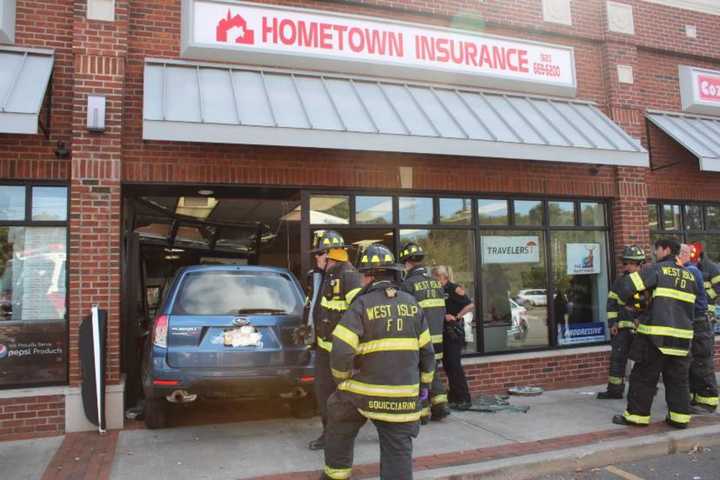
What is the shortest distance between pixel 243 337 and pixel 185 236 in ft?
22.6

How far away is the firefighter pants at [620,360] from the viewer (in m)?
7.36

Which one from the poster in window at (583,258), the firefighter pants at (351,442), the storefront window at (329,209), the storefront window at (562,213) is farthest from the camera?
the poster in window at (583,258)

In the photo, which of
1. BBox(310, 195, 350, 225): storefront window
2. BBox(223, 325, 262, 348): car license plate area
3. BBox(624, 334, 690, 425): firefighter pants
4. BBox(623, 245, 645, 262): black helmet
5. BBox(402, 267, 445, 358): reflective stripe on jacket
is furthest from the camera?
BBox(310, 195, 350, 225): storefront window

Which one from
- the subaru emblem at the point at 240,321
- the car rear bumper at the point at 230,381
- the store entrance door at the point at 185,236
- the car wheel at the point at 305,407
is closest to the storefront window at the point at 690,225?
the store entrance door at the point at 185,236

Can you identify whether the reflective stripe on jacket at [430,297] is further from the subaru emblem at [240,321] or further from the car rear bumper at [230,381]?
the subaru emblem at [240,321]

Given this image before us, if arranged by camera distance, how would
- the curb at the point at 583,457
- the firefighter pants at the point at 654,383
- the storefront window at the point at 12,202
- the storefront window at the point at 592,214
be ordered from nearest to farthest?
1. the curb at the point at 583,457
2. the firefighter pants at the point at 654,383
3. the storefront window at the point at 12,202
4. the storefront window at the point at 592,214

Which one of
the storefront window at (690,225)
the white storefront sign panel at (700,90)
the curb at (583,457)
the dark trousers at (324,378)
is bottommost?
the curb at (583,457)

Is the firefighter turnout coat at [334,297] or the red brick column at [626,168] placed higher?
the red brick column at [626,168]

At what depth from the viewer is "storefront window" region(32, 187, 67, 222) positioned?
656 cm

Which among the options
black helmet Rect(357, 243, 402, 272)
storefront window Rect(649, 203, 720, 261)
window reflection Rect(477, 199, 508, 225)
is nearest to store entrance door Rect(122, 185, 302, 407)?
window reflection Rect(477, 199, 508, 225)

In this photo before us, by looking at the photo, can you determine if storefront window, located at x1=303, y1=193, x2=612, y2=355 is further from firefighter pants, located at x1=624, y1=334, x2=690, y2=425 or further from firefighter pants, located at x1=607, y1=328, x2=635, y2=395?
firefighter pants, located at x1=624, y1=334, x2=690, y2=425

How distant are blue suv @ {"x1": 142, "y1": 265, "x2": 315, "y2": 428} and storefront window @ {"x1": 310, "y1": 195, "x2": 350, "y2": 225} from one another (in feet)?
5.29

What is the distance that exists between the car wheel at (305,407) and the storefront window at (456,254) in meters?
2.58

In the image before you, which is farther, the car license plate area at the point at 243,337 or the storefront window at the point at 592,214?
the storefront window at the point at 592,214
